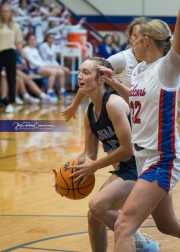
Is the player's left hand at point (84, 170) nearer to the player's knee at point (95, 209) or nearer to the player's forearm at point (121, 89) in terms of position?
the player's knee at point (95, 209)

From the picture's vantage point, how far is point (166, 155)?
127 inches

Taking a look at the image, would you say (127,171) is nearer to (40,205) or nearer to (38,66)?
(40,205)

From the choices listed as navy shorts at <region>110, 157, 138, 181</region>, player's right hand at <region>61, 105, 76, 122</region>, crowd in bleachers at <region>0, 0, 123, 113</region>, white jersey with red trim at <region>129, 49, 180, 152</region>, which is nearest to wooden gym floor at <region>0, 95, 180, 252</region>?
navy shorts at <region>110, 157, 138, 181</region>

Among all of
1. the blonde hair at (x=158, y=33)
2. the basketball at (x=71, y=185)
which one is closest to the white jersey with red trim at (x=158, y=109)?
the blonde hair at (x=158, y=33)

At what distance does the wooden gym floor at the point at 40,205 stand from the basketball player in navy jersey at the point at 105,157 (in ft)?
2.00

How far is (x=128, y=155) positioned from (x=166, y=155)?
1.39 ft

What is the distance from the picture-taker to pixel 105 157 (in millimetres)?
3635

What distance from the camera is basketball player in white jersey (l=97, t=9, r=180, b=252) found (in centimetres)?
310

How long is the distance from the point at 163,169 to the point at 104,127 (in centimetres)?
67

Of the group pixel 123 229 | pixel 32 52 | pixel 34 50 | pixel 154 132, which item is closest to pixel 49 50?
pixel 34 50

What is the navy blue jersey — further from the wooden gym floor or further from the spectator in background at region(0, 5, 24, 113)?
the spectator in background at region(0, 5, 24, 113)

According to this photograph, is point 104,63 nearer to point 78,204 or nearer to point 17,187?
point 78,204

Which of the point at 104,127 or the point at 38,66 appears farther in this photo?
the point at 38,66

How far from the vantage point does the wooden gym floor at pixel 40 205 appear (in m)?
4.25
